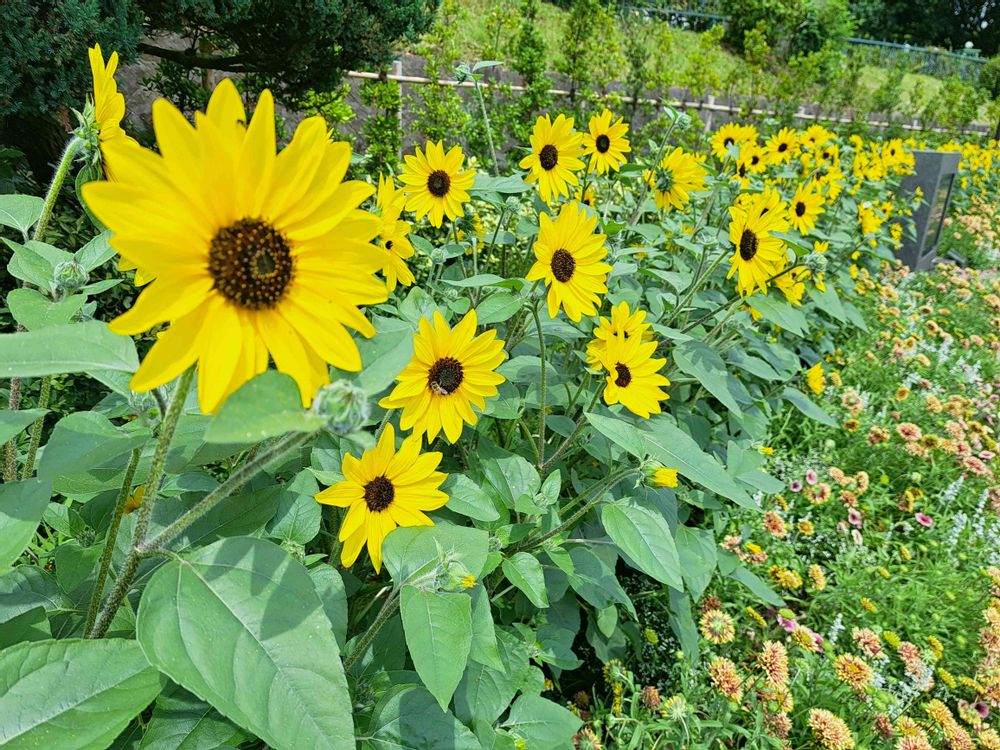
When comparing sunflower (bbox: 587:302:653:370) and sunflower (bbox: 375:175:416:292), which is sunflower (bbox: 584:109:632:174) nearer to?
sunflower (bbox: 587:302:653:370)

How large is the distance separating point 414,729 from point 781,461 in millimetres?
2650

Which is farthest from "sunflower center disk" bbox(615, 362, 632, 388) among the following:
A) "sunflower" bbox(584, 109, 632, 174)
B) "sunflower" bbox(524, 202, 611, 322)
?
"sunflower" bbox(584, 109, 632, 174)

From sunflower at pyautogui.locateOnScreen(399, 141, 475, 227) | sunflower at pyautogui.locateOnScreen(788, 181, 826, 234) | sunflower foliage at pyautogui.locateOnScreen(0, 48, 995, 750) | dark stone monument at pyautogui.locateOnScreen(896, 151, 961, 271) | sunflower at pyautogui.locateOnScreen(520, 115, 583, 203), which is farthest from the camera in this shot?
dark stone monument at pyautogui.locateOnScreen(896, 151, 961, 271)

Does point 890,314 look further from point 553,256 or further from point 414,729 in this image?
point 414,729

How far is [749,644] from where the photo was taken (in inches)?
93.3

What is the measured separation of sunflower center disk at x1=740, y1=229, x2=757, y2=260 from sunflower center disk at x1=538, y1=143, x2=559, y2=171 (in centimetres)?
70

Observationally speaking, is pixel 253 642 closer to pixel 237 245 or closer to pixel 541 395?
pixel 237 245

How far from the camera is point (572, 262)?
1736mm

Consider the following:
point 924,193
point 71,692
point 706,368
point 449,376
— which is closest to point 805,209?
point 706,368

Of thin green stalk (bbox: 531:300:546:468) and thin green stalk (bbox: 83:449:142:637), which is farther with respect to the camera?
thin green stalk (bbox: 531:300:546:468)

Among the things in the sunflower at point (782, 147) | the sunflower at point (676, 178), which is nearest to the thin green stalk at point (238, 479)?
the sunflower at point (676, 178)

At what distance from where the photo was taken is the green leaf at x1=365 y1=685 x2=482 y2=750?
3.66 feet

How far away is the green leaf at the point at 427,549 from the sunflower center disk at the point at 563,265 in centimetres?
77

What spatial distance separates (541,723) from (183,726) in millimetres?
776
